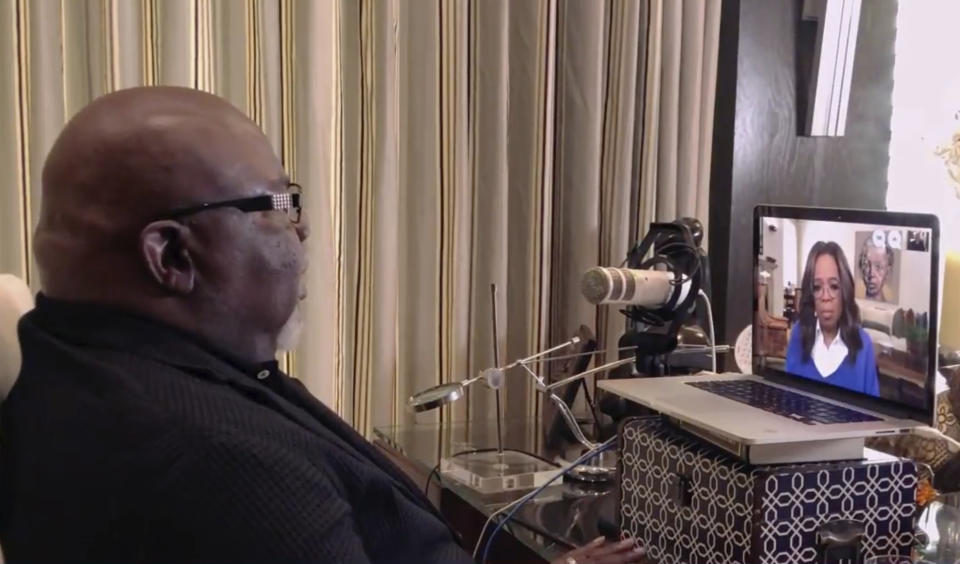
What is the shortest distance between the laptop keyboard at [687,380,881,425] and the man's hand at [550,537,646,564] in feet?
0.77

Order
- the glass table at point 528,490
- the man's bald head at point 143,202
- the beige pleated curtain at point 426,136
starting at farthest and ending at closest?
the beige pleated curtain at point 426,136 < the glass table at point 528,490 < the man's bald head at point 143,202

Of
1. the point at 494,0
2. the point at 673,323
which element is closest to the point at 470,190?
the point at 494,0

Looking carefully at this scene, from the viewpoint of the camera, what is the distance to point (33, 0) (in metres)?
1.59

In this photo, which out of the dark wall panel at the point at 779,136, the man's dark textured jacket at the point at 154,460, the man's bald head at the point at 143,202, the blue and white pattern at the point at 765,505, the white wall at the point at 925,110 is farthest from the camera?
the white wall at the point at 925,110

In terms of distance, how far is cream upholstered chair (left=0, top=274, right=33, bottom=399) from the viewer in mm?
1048

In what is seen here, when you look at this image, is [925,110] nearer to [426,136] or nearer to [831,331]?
[426,136]

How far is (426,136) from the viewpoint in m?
1.92

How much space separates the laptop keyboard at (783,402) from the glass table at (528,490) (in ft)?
0.76

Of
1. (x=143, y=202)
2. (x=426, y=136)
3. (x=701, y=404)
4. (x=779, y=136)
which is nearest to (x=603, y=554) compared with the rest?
(x=701, y=404)

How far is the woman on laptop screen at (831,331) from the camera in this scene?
1.18 meters

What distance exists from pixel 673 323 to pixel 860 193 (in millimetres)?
849

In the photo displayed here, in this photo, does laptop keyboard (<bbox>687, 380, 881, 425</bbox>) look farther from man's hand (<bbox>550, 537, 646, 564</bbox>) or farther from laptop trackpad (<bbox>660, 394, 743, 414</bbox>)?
man's hand (<bbox>550, 537, 646, 564</bbox>)

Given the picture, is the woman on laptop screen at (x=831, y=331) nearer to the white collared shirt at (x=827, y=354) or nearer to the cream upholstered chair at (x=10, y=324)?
the white collared shirt at (x=827, y=354)

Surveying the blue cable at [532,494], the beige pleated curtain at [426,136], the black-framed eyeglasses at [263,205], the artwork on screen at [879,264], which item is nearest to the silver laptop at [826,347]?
the artwork on screen at [879,264]
